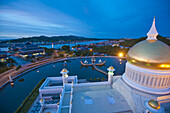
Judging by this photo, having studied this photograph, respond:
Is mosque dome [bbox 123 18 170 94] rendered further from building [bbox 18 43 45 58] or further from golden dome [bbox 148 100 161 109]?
building [bbox 18 43 45 58]

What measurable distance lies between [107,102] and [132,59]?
714 cm

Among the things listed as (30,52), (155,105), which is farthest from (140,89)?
(30,52)

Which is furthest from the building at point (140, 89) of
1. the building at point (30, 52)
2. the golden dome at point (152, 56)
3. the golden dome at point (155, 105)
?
the building at point (30, 52)

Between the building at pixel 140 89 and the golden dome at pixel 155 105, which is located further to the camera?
the building at pixel 140 89

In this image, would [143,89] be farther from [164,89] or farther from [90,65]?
[90,65]

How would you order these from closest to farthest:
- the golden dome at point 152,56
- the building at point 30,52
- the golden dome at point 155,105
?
the golden dome at point 155,105 → the golden dome at point 152,56 → the building at point 30,52

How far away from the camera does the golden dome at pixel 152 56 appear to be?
930 cm

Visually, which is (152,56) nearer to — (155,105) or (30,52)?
(155,105)

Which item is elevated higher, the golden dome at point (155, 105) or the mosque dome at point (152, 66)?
the mosque dome at point (152, 66)

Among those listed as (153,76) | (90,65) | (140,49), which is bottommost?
(90,65)

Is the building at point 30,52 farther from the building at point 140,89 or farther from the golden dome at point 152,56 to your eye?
the golden dome at point 152,56

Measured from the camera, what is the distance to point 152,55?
9617mm

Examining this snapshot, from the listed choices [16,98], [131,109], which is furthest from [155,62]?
[16,98]

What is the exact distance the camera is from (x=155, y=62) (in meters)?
9.39
